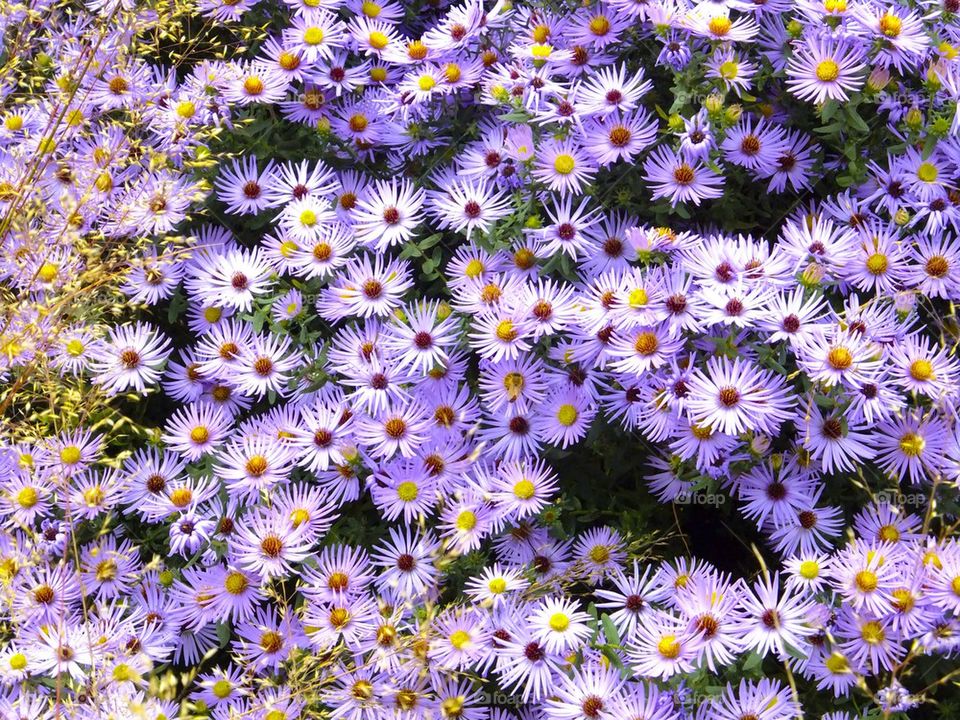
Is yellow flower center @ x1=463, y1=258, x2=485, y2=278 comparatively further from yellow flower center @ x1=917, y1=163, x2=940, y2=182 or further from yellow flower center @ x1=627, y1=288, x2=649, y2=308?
yellow flower center @ x1=917, y1=163, x2=940, y2=182

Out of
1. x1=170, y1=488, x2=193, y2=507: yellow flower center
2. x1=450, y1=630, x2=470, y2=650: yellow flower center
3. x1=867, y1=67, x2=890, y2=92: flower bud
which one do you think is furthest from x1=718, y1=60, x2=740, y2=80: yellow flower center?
x1=170, y1=488, x2=193, y2=507: yellow flower center

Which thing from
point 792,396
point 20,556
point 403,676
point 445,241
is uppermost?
point 445,241

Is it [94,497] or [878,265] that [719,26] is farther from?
[94,497]

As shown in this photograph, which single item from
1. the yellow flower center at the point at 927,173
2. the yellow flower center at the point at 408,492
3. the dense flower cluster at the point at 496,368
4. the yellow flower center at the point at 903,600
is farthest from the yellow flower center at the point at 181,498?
the yellow flower center at the point at 927,173

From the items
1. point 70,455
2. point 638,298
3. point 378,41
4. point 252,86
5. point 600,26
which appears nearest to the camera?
point 638,298

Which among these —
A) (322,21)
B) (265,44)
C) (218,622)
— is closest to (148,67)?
(265,44)

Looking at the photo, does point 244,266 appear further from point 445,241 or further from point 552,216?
point 552,216

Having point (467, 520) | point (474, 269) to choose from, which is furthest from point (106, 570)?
point (474, 269)

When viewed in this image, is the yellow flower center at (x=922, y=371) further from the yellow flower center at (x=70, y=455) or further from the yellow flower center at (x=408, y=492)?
the yellow flower center at (x=70, y=455)
